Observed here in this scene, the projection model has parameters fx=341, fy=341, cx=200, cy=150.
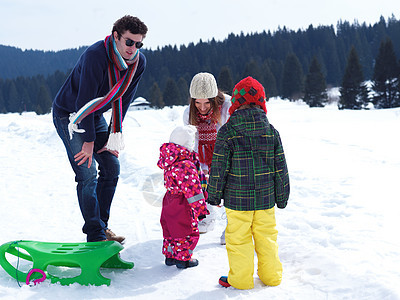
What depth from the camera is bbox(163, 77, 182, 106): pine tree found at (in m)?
56.6

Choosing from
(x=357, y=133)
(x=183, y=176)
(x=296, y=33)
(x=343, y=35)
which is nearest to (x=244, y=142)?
(x=183, y=176)

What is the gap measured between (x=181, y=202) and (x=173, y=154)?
41 centimetres

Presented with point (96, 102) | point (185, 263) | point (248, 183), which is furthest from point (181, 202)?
point (96, 102)

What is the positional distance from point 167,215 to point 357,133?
9973 mm

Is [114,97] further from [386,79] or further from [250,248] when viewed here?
[386,79]

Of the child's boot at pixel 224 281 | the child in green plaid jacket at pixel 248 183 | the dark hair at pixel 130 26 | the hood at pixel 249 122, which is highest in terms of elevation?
the dark hair at pixel 130 26

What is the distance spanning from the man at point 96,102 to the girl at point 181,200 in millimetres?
608

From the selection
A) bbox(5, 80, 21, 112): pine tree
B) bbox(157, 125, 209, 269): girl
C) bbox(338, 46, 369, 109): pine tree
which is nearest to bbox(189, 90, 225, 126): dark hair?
bbox(157, 125, 209, 269): girl

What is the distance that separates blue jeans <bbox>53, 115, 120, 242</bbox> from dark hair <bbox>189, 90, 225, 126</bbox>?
0.87 meters

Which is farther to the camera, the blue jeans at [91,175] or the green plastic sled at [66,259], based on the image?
the blue jeans at [91,175]

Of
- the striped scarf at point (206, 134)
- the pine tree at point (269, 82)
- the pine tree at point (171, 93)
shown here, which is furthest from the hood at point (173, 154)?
the pine tree at point (269, 82)

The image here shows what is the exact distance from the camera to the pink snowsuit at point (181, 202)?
2.84 metres

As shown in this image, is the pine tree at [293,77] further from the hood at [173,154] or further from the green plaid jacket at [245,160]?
the green plaid jacket at [245,160]

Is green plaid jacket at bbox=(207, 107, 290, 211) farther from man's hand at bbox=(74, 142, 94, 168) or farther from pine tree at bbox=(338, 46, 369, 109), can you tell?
pine tree at bbox=(338, 46, 369, 109)
